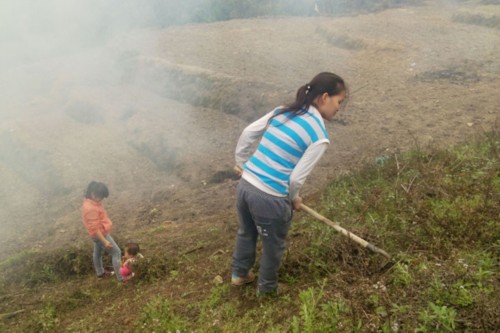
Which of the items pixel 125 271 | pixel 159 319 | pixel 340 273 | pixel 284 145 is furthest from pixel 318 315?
pixel 125 271

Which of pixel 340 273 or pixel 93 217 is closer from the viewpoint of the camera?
pixel 340 273

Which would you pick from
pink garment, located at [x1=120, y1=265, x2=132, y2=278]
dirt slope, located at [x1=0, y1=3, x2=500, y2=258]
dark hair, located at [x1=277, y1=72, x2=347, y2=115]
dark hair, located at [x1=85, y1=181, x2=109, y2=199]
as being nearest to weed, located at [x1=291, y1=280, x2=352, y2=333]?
dark hair, located at [x1=277, y1=72, x2=347, y2=115]

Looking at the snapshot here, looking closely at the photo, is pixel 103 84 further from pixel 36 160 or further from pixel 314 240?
pixel 314 240

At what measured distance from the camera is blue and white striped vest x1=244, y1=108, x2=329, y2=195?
251 centimetres

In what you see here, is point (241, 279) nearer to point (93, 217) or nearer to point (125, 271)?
point (125, 271)

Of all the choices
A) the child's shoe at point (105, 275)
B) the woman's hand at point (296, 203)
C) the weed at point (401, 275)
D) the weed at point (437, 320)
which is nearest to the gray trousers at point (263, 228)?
the woman's hand at point (296, 203)

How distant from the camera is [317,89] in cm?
257

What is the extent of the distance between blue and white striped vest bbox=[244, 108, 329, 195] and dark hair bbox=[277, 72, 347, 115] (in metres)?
0.04

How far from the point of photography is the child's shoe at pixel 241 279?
304cm

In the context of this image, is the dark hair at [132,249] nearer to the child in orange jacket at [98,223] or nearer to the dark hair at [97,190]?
the child in orange jacket at [98,223]

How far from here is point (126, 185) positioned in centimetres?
641

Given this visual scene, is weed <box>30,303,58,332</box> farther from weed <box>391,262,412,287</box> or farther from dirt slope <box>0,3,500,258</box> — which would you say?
weed <box>391,262,412,287</box>

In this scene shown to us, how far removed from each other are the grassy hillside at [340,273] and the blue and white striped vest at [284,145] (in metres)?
0.70

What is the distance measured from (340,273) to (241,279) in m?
0.69
